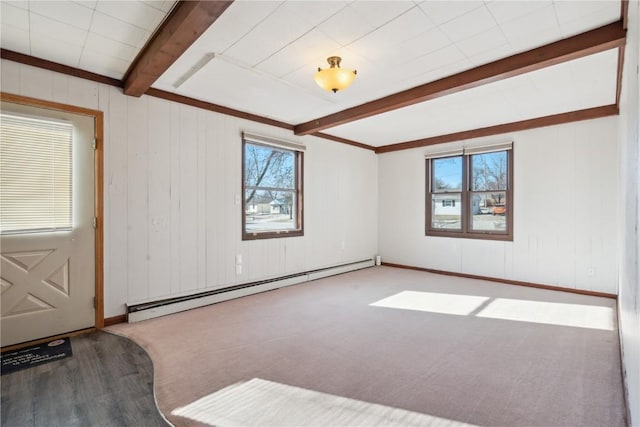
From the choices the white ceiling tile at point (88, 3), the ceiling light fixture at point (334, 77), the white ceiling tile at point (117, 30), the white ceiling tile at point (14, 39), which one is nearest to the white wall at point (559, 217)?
the ceiling light fixture at point (334, 77)

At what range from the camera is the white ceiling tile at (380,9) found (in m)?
2.17

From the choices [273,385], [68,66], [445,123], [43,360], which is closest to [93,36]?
[68,66]

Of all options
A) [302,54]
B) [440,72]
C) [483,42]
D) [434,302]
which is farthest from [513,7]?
[434,302]

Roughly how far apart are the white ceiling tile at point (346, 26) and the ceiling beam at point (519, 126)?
144 inches

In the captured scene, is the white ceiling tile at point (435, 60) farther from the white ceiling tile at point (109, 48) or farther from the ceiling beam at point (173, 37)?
the white ceiling tile at point (109, 48)

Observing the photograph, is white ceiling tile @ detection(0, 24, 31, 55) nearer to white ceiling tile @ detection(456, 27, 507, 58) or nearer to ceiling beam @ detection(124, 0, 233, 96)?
ceiling beam @ detection(124, 0, 233, 96)

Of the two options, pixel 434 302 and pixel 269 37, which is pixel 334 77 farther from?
pixel 434 302

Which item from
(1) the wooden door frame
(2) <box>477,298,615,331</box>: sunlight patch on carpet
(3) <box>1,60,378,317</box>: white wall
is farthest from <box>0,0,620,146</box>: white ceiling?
(2) <box>477,298,615,331</box>: sunlight patch on carpet

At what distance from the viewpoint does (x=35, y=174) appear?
9.58 feet

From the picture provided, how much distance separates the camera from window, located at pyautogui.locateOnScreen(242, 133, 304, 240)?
4.69m

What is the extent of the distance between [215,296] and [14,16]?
10.5 ft

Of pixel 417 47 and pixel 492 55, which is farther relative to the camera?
pixel 492 55

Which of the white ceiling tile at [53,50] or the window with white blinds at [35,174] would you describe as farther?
the window with white blinds at [35,174]

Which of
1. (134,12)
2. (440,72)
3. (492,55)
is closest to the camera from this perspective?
(134,12)
